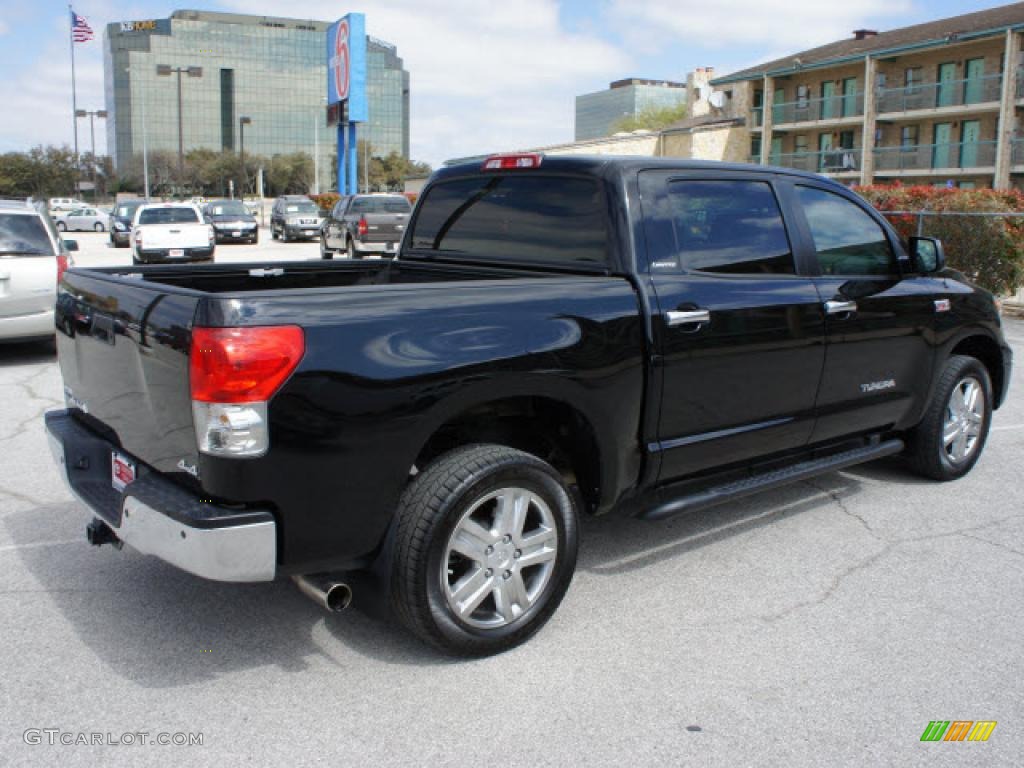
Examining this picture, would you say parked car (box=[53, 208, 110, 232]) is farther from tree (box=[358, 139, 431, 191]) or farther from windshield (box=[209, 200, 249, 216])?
tree (box=[358, 139, 431, 191])

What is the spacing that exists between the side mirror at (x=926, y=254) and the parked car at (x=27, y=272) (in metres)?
7.95

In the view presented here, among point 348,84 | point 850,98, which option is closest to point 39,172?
point 348,84

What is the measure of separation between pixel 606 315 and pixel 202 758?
216 cm

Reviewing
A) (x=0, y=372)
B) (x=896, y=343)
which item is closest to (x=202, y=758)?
(x=896, y=343)

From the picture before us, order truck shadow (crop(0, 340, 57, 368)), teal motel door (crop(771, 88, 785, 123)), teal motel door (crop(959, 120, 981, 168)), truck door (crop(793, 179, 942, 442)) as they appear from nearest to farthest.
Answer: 1. truck door (crop(793, 179, 942, 442))
2. truck shadow (crop(0, 340, 57, 368))
3. teal motel door (crop(959, 120, 981, 168))
4. teal motel door (crop(771, 88, 785, 123))

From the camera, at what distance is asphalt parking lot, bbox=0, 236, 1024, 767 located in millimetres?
3029

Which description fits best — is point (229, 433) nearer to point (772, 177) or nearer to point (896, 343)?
point (772, 177)

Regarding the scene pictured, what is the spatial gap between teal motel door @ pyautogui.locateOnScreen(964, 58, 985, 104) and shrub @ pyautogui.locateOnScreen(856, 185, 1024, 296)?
27678mm

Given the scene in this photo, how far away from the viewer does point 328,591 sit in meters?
3.28

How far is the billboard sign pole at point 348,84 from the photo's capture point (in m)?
43.2

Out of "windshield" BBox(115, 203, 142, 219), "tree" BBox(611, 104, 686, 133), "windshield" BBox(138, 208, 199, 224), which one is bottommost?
"windshield" BBox(138, 208, 199, 224)

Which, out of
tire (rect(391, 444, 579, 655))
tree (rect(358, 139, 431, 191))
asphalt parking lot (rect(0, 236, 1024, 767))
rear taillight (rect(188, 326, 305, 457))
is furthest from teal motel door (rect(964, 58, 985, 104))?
tree (rect(358, 139, 431, 191))

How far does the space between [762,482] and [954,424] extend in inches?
83.5

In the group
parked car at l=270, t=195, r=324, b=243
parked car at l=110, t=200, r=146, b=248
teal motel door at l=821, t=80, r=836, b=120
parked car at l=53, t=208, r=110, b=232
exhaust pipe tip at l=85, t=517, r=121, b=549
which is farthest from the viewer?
parked car at l=53, t=208, r=110, b=232
